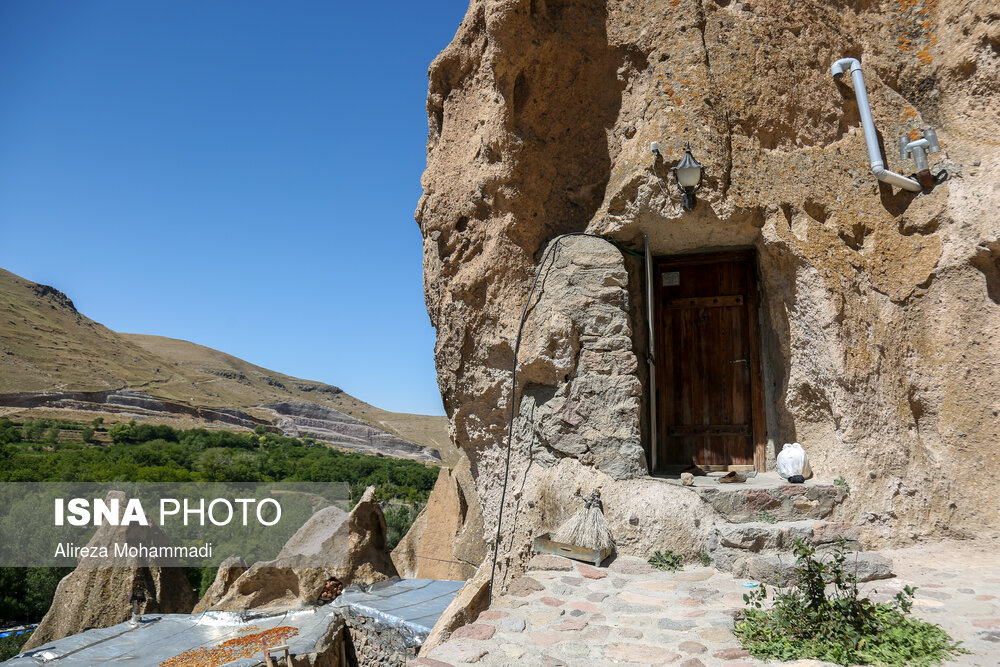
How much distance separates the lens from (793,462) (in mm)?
5879

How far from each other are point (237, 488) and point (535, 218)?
43.1m

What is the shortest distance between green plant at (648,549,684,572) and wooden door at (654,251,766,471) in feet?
7.25

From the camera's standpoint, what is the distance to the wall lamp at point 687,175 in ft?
20.1

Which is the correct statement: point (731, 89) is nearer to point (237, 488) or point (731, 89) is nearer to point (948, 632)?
point (948, 632)

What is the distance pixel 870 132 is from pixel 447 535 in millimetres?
10935

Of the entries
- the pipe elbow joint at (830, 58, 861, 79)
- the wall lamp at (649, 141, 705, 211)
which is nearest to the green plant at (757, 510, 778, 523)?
the wall lamp at (649, 141, 705, 211)

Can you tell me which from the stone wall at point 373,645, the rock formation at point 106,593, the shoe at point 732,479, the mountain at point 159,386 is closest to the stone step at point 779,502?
the shoe at point 732,479

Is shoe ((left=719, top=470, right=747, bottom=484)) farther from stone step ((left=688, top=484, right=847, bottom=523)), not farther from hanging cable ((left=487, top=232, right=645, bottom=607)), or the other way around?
hanging cable ((left=487, top=232, right=645, bottom=607))

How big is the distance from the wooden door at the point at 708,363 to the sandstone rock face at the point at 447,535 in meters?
5.69

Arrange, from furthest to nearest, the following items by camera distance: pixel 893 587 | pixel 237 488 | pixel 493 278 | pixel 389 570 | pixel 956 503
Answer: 1. pixel 237 488
2. pixel 389 570
3. pixel 493 278
4. pixel 956 503
5. pixel 893 587

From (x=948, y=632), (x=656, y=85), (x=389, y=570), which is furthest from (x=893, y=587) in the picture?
(x=389, y=570)

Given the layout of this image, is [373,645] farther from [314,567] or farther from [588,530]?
[588,530]

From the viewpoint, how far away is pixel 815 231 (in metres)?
6.24

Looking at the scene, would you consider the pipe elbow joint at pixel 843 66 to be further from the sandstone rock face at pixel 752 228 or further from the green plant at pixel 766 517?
the green plant at pixel 766 517
